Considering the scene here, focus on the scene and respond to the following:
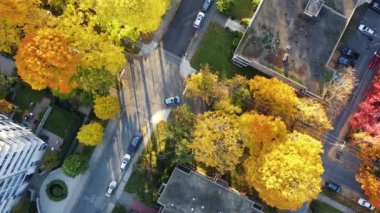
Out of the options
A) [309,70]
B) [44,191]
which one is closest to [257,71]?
[309,70]

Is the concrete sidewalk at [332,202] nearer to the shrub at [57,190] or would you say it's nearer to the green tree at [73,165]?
the green tree at [73,165]

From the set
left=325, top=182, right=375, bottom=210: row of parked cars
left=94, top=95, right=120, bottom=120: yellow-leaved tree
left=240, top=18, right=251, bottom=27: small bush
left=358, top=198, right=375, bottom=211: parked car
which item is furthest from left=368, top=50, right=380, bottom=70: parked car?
left=94, top=95, right=120, bottom=120: yellow-leaved tree

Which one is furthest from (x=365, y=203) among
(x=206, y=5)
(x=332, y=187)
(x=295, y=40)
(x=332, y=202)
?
(x=206, y=5)

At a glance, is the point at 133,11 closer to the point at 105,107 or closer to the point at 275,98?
the point at 105,107

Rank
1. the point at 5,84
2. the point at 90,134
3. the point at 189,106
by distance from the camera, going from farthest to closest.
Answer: the point at 189,106 < the point at 5,84 < the point at 90,134

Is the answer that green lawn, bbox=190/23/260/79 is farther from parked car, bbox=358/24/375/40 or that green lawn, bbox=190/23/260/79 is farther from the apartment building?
the apartment building

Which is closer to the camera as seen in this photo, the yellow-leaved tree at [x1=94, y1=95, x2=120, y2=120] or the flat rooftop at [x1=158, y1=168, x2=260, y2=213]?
the flat rooftop at [x1=158, y1=168, x2=260, y2=213]

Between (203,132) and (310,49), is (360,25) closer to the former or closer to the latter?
(310,49)
